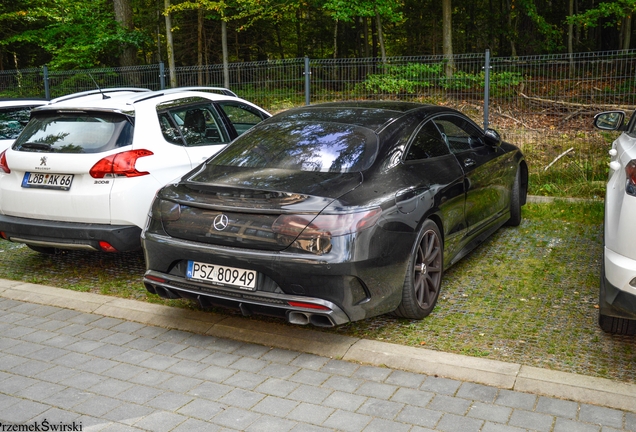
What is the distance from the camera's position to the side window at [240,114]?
732 cm

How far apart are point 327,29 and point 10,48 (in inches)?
548

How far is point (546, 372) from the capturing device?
13.1ft

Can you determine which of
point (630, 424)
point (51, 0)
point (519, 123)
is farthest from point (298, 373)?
point (51, 0)

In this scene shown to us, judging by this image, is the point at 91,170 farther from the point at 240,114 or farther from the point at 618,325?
the point at 618,325

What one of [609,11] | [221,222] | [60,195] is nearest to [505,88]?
[609,11]

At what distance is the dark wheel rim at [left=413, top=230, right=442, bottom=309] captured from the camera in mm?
4910

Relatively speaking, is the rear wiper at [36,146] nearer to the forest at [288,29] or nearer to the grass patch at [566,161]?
the grass patch at [566,161]

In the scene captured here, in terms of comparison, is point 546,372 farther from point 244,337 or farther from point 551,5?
point 551,5

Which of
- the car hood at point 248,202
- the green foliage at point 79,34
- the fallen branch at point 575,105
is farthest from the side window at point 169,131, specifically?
the green foliage at point 79,34

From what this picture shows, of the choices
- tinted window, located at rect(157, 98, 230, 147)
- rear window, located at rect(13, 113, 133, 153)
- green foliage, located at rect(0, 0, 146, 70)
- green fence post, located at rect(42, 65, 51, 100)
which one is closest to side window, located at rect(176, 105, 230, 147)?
tinted window, located at rect(157, 98, 230, 147)

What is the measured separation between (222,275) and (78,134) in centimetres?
249

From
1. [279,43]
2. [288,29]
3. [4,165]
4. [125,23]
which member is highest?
[288,29]

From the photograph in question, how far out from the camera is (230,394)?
3.89 metres

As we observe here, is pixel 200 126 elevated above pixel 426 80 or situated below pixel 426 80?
below
